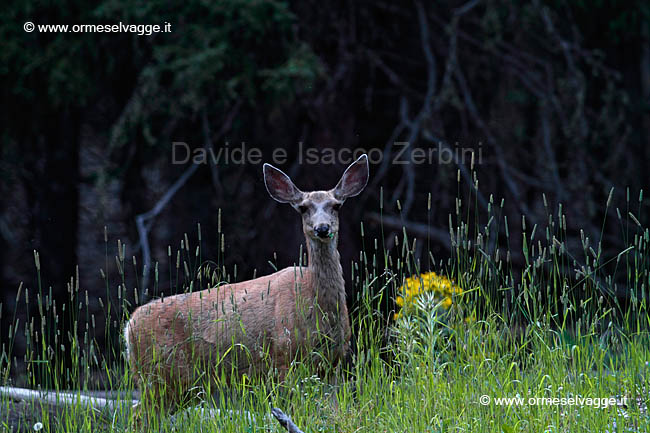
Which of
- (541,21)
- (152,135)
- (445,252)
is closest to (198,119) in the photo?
(152,135)

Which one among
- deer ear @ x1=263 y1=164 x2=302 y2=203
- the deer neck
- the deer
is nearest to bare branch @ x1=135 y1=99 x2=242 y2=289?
the deer

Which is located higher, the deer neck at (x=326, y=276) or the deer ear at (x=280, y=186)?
the deer ear at (x=280, y=186)

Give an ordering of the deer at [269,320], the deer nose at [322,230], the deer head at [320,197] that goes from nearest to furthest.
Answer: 1. the deer at [269,320]
2. the deer nose at [322,230]
3. the deer head at [320,197]

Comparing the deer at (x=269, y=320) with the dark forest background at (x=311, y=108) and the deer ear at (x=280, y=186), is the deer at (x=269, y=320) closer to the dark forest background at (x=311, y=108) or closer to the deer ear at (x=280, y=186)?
the deer ear at (x=280, y=186)

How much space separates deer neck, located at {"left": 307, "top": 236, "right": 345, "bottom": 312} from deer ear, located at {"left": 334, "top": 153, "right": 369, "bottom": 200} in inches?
12.7

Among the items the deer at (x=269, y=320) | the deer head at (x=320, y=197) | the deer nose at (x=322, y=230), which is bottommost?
the deer at (x=269, y=320)

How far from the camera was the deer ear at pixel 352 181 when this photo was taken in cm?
543

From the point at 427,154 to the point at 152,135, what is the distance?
Result: 3100 millimetres

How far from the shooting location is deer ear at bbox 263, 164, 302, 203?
5508mm

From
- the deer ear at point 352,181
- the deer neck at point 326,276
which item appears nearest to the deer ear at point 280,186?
the deer ear at point 352,181

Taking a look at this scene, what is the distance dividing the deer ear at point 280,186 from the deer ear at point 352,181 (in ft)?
0.88

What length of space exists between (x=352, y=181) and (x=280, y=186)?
1.57 feet

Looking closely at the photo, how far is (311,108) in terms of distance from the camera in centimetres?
854

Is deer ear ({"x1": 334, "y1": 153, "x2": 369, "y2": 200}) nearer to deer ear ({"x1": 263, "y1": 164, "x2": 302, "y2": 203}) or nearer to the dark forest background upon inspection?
deer ear ({"x1": 263, "y1": 164, "x2": 302, "y2": 203})
